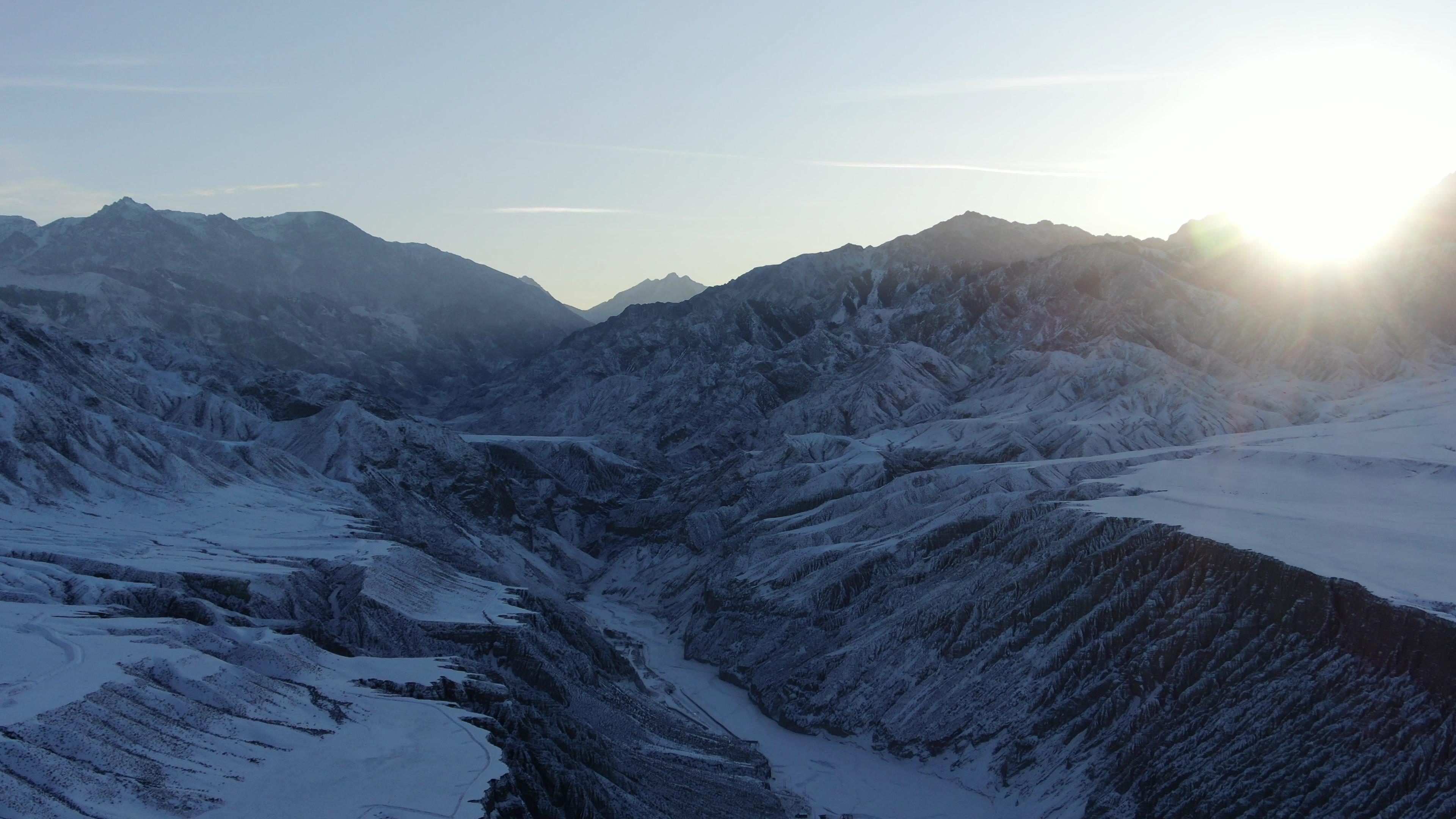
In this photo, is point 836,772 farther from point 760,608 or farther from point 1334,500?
point 1334,500

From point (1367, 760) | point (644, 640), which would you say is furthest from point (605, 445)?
point (1367, 760)

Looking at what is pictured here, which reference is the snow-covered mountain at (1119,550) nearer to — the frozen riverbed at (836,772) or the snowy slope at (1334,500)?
the snowy slope at (1334,500)

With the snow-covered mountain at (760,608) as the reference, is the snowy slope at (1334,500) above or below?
above

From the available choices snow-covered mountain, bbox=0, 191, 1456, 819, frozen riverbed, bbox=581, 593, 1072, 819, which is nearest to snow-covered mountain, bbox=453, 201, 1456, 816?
snow-covered mountain, bbox=0, 191, 1456, 819

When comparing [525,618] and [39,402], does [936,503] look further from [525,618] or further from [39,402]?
[39,402]


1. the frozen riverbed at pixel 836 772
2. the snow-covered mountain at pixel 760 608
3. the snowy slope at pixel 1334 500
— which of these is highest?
the snowy slope at pixel 1334 500

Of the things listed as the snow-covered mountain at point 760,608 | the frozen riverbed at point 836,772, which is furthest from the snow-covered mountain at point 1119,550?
the frozen riverbed at point 836,772

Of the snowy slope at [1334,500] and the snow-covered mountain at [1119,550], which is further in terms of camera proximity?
the snowy slope at [1334,500]

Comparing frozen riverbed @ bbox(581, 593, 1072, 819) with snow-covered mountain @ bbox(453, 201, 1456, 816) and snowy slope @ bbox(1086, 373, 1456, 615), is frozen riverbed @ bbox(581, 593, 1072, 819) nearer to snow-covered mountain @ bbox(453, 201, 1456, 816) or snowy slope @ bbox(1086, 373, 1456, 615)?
snow-covered mountain @ bbox(453, 201, 1456, 816)
